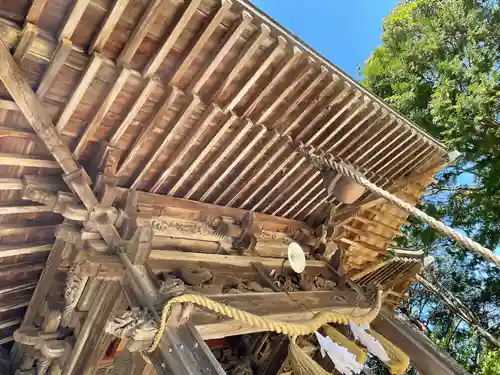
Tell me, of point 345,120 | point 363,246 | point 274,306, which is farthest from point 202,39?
point 363,246

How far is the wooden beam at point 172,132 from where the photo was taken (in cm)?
364

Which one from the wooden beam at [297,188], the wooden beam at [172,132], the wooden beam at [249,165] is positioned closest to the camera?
the wooden beam at [172,132]

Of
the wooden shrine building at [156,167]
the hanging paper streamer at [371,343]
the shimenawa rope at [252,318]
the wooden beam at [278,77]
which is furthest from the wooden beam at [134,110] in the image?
the hanging paper streamer at [371,343]

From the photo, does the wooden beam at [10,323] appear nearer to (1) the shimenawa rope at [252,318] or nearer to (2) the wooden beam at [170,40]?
(1) the shimenawa rope at [252,318]

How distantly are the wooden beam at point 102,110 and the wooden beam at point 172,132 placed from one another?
59 cm

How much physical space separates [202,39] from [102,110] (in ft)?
3.29

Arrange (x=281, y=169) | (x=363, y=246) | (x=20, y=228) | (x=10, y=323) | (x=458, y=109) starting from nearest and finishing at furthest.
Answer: (x=20, y=228)
(x=10, y=323)
(x=281, y=169)
(x=363, y=246)
(x=458, y=109)

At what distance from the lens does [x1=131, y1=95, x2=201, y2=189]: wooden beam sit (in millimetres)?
3637

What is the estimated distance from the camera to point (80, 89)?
3094mm

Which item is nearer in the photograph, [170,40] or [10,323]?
[170,40]

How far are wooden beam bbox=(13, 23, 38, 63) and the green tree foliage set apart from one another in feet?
27.5

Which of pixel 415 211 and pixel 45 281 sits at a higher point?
pixel 415 211

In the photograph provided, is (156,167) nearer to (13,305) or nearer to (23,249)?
(23,249)

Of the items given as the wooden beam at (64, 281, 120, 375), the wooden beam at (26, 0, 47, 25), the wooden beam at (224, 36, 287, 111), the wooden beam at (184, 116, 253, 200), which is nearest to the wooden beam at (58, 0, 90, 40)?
the wooden beam at (26, 0, 47, 25)
